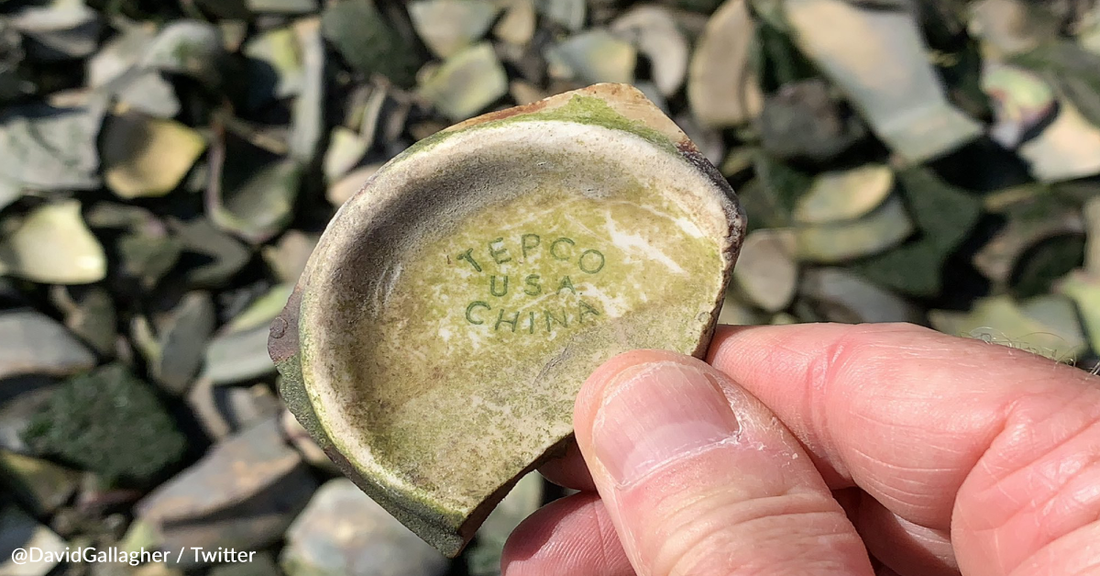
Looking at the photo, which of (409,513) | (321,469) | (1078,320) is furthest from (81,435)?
(1078,320)

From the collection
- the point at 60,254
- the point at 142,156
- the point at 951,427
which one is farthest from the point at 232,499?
the point at 951,427

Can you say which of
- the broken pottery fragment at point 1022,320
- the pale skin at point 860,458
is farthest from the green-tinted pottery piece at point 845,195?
the pale skin at point 860,458

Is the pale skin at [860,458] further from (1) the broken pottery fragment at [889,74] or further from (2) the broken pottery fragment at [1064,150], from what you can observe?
(2) the broken pottery fragment at [1064,150]

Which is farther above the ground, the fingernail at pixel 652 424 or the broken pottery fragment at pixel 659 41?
the fingernail at pixel 652 424

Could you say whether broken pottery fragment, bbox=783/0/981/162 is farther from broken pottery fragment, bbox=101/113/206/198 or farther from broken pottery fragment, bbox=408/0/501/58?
broken pottery fragment, bbox=101/113/206/198

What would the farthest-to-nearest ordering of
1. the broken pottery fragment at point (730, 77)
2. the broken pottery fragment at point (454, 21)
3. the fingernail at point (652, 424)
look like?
the broken pottery fragment at point (454, 21)
the broken pottery fragment at point (730, 77)
the fingernail at point (652, 424)

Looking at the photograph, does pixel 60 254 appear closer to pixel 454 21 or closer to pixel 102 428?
pixel 102 428

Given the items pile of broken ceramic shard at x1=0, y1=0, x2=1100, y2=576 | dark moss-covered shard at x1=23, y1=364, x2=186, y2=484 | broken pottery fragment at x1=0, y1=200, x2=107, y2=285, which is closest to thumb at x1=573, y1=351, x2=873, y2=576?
pile of broken ceramic shard at x1=0, y1=0, x2=1100, y2=576
